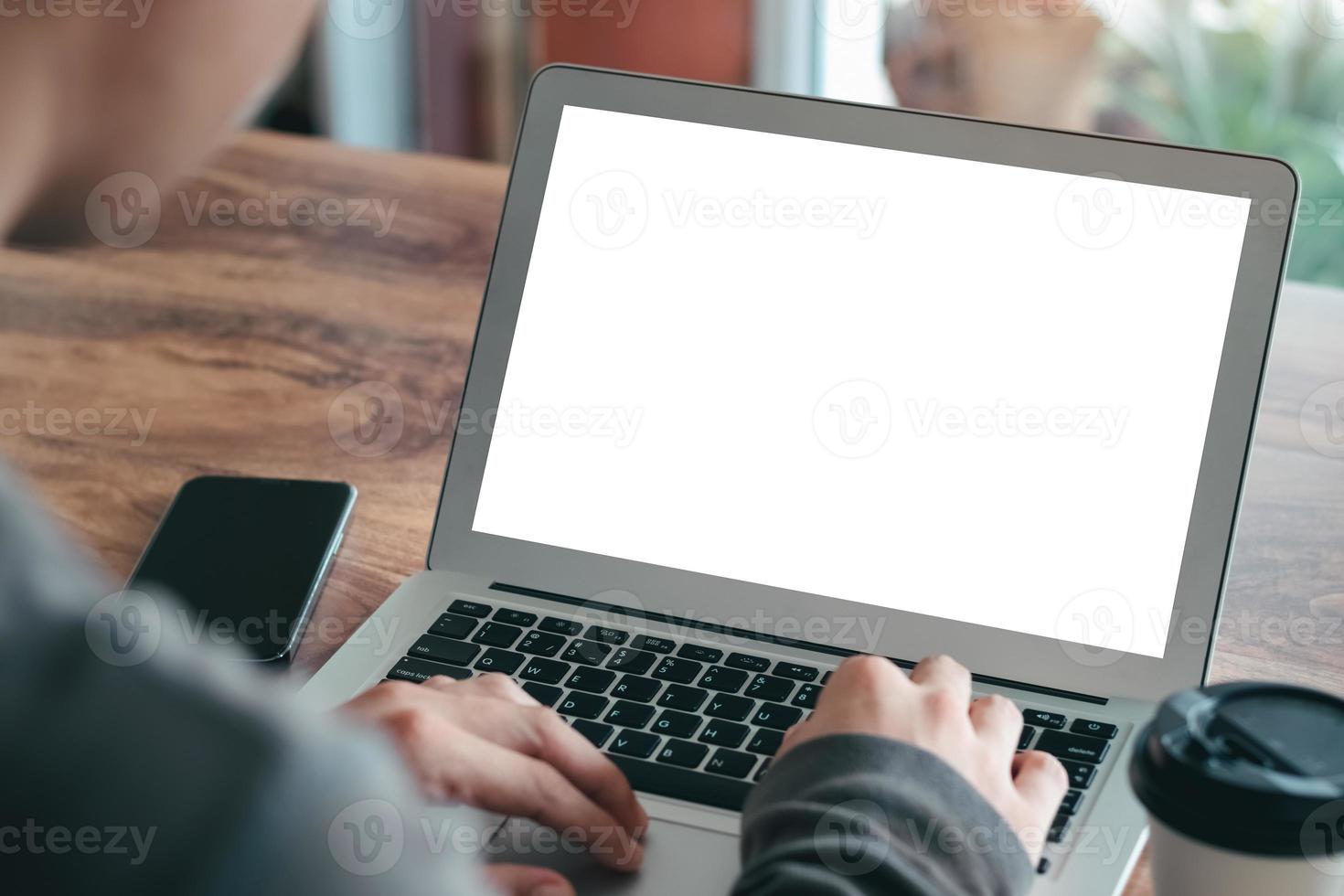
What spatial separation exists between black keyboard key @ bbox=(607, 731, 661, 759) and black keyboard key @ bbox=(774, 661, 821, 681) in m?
0.08

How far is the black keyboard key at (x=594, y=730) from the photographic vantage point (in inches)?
26.7

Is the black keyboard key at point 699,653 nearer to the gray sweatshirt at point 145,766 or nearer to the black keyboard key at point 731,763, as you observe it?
the black keyboard key at point 731,763

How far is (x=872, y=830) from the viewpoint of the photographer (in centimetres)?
50

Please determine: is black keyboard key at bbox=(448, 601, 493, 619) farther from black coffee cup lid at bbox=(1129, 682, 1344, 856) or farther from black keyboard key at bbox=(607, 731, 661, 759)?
black coffee cup lid at bbox=(1129, 682, 1344, 856)

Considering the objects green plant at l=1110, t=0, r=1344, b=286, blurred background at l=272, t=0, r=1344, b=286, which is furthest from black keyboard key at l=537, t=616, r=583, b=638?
green plant at l=1110, t=0, r=1344, b=286

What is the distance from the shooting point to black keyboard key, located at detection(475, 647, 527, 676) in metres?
0.73

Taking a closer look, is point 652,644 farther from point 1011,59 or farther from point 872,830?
point 1011,59

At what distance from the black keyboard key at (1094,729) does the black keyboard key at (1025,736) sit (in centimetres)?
2

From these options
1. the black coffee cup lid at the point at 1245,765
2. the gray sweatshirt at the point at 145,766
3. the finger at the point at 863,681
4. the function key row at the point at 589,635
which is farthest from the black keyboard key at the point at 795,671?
the gray sweatshirt at the point at 145,766

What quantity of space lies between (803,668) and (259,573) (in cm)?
34

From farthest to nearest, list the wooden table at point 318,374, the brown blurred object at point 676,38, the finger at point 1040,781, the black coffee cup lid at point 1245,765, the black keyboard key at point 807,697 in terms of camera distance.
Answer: the brown blurred object at point 676,38, the wooden table at point 318,374, the black keyboard key at point 807,697, the finger at point 1040,781, the black coffee cup lid at point 1245,765

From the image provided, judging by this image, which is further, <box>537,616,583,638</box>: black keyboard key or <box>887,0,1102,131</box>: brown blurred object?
<box>887,0,1102,131</box>: brown blurred object

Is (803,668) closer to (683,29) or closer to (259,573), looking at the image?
(259,573)

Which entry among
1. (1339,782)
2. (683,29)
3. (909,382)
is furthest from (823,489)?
(683,29)
